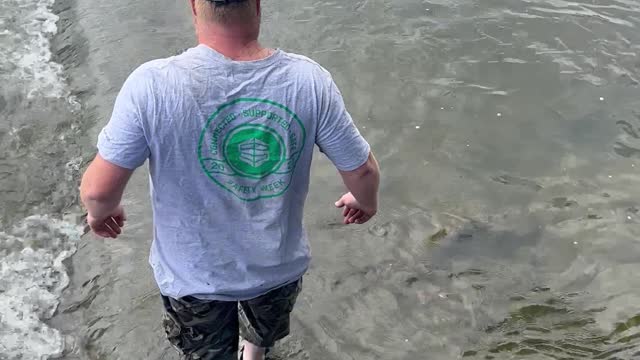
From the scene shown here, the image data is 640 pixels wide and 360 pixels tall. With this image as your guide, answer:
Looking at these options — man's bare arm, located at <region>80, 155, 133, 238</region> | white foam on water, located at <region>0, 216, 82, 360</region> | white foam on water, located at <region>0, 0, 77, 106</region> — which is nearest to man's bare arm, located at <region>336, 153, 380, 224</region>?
man's bare arm, located at <region>80, 155, 133, 238</region>

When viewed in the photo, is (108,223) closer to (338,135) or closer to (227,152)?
(227,152)

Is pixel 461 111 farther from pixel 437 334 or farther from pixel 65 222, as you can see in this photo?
pixel 65 222

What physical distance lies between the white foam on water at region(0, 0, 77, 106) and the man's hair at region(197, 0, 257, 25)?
3753mm

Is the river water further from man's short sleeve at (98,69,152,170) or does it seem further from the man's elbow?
man's short sleeve at (98,69,152,170)

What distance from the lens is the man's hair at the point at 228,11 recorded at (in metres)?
2.06

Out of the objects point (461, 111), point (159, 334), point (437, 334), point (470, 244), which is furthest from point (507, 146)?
point (159, 334)

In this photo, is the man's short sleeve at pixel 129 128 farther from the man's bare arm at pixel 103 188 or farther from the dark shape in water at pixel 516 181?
the dark shape in water at pixel 516 181

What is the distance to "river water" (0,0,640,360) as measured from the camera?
377cm

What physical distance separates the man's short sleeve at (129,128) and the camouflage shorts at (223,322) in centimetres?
72

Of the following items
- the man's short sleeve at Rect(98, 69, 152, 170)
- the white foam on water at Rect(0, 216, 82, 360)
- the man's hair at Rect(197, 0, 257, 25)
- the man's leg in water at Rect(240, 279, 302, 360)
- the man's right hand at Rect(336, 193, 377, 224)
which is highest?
the man's hair at Rect(197, 0, 257, 25)

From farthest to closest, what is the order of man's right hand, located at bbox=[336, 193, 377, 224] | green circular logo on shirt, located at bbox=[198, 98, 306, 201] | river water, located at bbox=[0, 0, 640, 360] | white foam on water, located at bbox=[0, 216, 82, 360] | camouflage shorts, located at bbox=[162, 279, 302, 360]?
river water, located at bbox=[0, 0, 640, 360], white foam on water, located at bbox=[0, 216, 82, 360], camouflage shorts, located at bbox=[162, 279, 302, 360], man's right hand, located at bbox=[336, 193, 377, 224], green circular logo on shirt, located at bbox=[198, 98, 306, 201]

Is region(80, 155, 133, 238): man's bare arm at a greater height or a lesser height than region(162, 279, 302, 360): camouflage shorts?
greater

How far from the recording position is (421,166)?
496 centimetres

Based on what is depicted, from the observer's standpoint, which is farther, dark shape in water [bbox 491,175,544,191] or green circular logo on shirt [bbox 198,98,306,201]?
dark shape in water [bbox 491,175,544,191]
